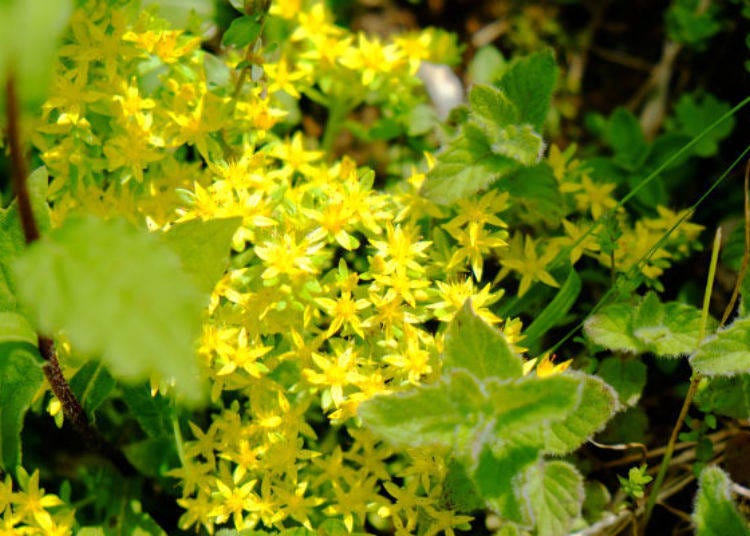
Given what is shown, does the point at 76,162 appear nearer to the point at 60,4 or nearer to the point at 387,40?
the point at 60,4

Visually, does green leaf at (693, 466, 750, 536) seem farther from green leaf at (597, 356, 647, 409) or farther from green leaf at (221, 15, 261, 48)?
green leaf at (221, 15, 261, 48)

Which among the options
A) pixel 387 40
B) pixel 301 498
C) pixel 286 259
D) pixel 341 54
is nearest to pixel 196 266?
pixel 286 259

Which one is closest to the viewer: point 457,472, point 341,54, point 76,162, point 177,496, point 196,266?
point 196,266

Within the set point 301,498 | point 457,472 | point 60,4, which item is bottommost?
point 301,498

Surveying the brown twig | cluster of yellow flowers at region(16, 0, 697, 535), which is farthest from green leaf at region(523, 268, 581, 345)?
the brown twig

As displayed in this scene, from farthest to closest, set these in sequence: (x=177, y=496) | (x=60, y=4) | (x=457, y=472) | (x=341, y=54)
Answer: (x=341, y=54) → (x=177, y=496) → (x=457, y=472) → (x=60, y=4)

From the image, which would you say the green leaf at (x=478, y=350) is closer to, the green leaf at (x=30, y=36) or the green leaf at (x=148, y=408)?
the green leaf at (x=148, y=408)

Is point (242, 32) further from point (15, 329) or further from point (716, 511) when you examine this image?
point (716, 511)
